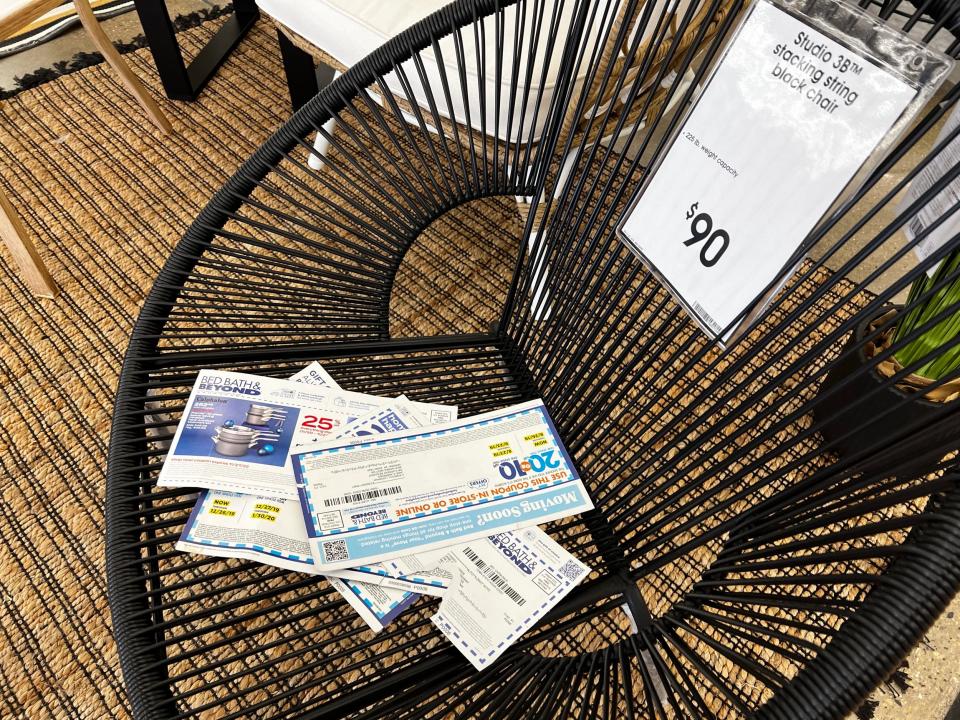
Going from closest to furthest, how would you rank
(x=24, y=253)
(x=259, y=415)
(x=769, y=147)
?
(x=769, y=147) → (x=259, y=415) → (x=24, y=253)

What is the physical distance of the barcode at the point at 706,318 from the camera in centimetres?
72

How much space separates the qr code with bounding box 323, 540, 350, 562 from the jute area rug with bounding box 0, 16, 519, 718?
58 centimetres

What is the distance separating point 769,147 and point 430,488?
0.48 meters

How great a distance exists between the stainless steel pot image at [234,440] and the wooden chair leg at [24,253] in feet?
3.08

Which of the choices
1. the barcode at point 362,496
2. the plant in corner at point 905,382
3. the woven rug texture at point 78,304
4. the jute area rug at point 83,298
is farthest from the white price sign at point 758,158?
the woven rug texture at point 78,304

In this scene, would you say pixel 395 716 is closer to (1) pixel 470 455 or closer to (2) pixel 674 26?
(1) pixel 470 455

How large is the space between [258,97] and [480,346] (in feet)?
4.44

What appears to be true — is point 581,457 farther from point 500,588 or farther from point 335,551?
point 335,551

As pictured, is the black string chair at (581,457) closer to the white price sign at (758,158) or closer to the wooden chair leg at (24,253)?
the white price sign at (758,158)

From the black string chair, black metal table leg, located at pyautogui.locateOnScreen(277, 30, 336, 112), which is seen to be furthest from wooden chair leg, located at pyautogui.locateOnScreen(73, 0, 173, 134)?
the black string chair

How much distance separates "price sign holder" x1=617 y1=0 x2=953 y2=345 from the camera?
0.57 metres

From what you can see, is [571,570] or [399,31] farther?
Result: [399,31]

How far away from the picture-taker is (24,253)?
151 centimetres

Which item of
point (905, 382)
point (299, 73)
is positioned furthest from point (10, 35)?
point (905, 382)
